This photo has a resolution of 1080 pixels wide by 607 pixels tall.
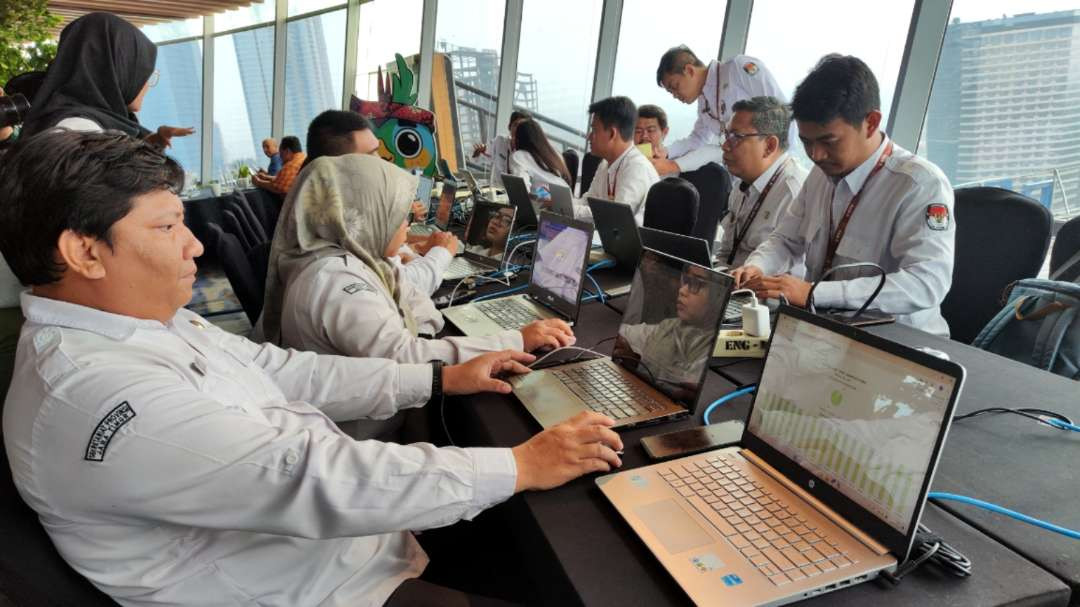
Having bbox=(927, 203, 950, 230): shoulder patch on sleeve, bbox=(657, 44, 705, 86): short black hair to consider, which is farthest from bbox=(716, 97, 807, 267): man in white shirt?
bbox=(657, 44, 705, 86): short black hair

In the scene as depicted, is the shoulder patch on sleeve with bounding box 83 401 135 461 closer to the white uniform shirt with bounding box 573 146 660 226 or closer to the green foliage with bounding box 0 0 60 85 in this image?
the white uniform shirt with bounding box 573 146 660 226

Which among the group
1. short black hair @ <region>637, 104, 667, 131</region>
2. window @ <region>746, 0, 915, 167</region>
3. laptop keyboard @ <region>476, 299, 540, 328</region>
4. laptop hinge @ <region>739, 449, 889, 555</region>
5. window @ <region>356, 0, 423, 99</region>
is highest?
window @ <region>356, 0, 423, 99</region>

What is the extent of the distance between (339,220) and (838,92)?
60.0 inches

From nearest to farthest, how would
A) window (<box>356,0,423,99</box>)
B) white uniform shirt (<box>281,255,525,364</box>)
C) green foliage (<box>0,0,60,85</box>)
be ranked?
white uniform shirt (<box>281,255,525,364</box>)
green foliage (<box>0,0,60,85</box>)
window (<box>356,0,423,99</box>)

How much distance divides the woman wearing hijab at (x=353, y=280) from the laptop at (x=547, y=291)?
0.47 feet

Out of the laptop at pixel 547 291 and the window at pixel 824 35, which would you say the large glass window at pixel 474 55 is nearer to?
the window at pixel 824 35

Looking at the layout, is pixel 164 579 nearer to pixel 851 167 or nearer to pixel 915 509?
pixel 915 509

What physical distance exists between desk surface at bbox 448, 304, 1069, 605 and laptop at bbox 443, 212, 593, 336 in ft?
2.56

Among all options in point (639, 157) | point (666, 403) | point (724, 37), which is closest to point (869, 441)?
point (666, 403)

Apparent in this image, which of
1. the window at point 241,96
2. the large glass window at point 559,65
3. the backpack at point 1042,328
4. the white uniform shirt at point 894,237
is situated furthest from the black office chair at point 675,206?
the window at point 241,96

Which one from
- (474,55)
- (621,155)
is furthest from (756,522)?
(474,55)

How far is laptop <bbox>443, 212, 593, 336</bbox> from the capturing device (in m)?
1.69

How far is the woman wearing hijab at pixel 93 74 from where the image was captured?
7.02ft

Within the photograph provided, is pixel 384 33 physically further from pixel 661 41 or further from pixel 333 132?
pixel 333 132
